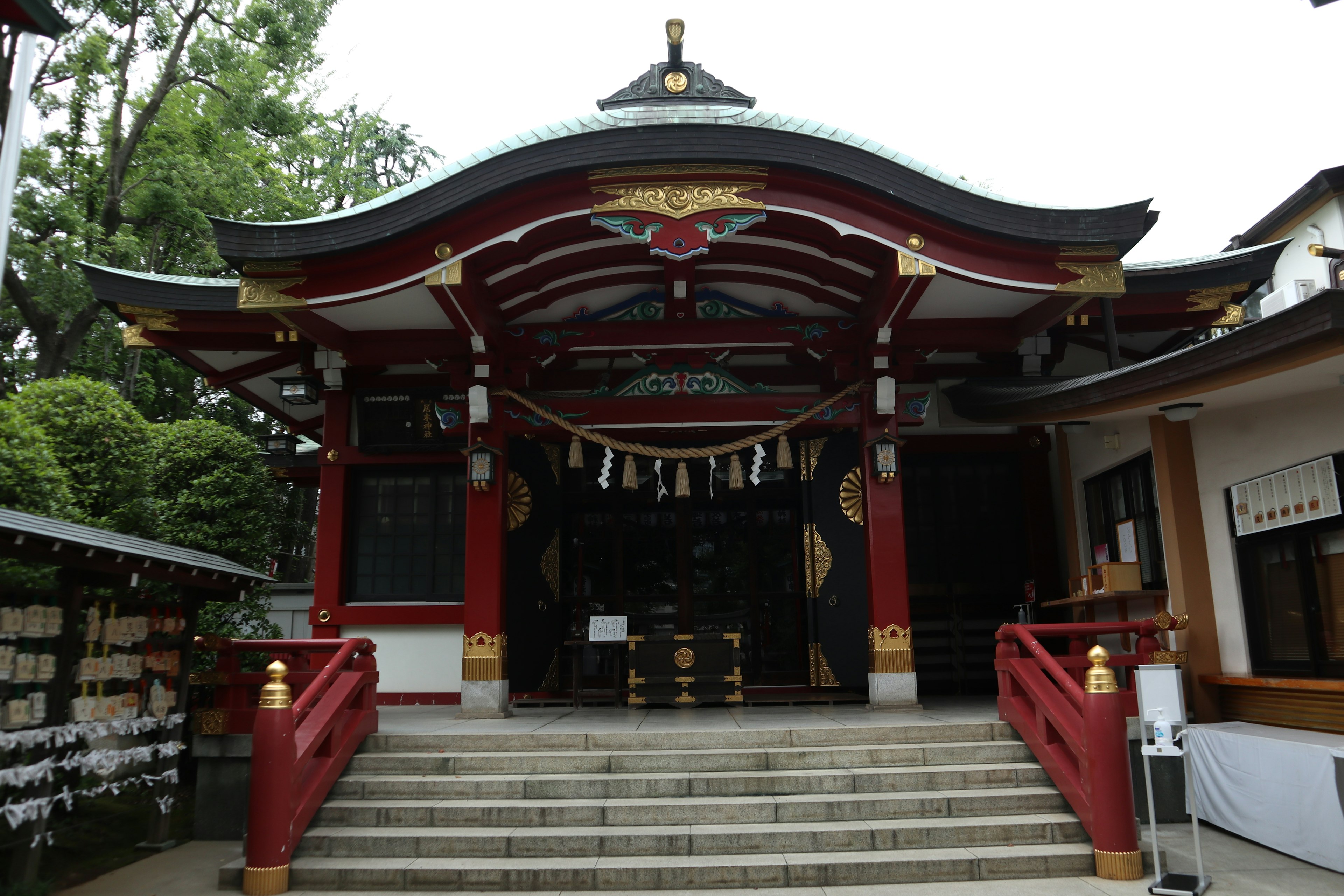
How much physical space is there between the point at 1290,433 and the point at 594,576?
722cm

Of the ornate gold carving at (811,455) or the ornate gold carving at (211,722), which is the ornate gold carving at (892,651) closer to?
the ornate gold carving at (811,455)

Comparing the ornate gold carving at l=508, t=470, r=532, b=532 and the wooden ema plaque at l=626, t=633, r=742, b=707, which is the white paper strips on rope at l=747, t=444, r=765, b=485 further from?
the ornate gold carving at l=508, t=470, r=532, b=532

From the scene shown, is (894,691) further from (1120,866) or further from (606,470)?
(606,470)

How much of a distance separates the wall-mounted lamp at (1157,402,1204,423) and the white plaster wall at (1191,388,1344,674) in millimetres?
412

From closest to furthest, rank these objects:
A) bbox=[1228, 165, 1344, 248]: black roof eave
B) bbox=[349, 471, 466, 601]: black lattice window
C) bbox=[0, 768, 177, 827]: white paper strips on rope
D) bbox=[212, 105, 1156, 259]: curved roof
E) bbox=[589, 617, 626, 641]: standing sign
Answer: bbox=[0, 768, 177, 827]: white paper strips on rope, bbox=[212, 105, 1156, 259]: curved roof, bbox=[589, 617, 626, 641]: standing sign, bbox=[349, 471, 466, 601]: black lattice window, bbox=[1228, 165, 1344, 248]: black roof eave

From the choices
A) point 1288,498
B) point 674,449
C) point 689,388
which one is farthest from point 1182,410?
point 674,449

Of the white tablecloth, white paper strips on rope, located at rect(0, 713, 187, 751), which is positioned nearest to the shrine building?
the white tablecloth

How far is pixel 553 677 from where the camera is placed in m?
9.82

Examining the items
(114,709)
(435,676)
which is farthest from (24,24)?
(435,676)

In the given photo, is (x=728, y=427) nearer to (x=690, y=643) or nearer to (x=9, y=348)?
(x=690, y=643)

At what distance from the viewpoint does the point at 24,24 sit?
13.5 feet

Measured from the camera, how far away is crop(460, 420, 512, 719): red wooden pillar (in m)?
8.23

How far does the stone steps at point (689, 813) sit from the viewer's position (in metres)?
5.42

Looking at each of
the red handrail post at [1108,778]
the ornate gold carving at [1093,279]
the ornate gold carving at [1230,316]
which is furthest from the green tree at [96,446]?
the ornate gold carving at [1230,316]
